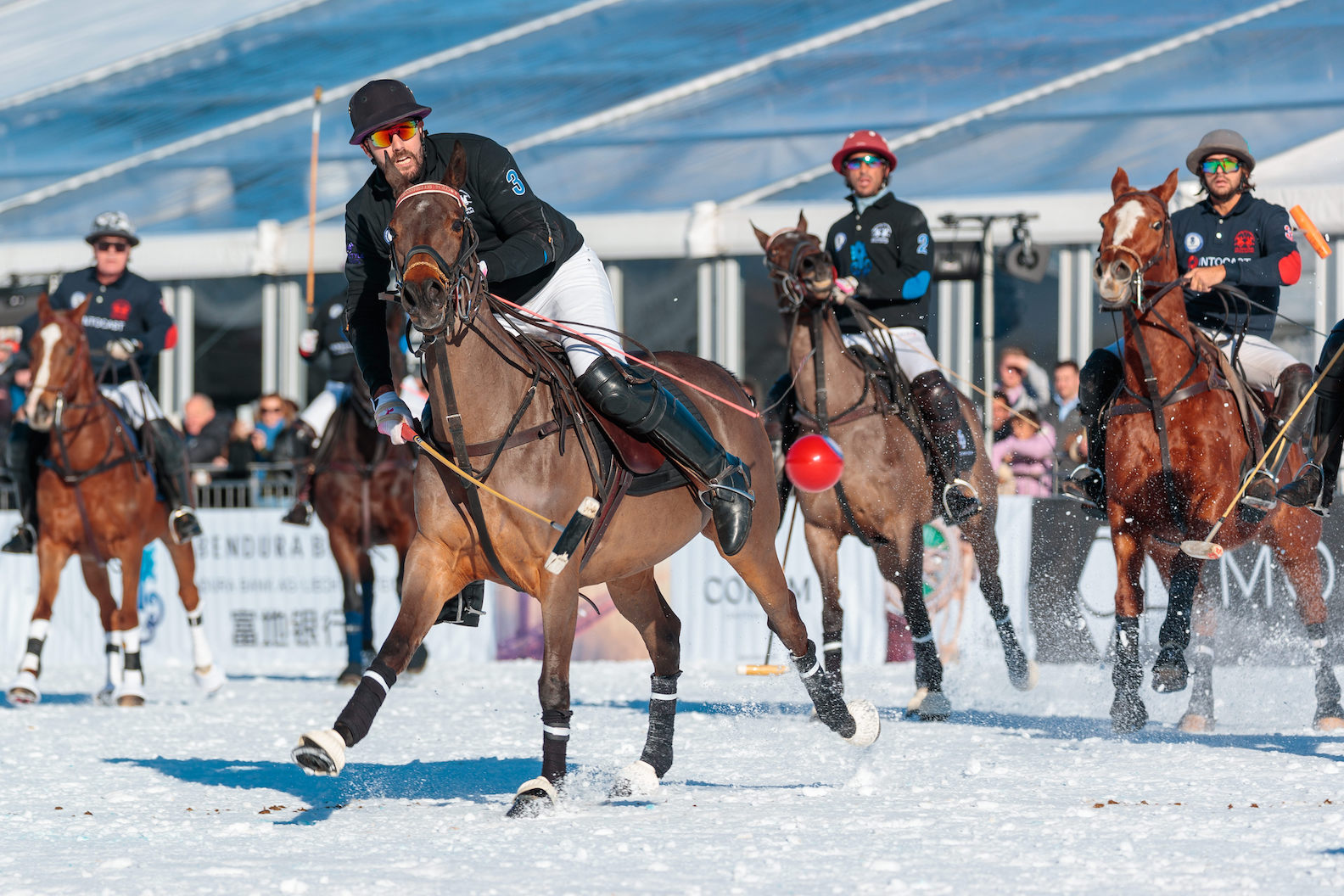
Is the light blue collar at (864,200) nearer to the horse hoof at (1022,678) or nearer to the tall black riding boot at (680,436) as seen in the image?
the horse hoof at (1022,678)

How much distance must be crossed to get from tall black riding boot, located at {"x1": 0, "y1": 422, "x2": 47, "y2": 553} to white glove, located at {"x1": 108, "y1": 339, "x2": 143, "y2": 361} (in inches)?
31.3

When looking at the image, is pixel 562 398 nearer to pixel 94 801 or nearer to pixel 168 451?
pixel 94 801

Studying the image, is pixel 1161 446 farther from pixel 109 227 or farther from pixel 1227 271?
pixel 109 227

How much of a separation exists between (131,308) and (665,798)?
726 cm

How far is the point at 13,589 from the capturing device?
1634 centimetres

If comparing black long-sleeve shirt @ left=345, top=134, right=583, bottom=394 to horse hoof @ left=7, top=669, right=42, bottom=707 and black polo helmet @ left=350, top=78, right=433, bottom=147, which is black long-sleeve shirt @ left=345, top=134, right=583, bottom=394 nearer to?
black polo helmet @ left=350, top=78, right=433, bottom=147

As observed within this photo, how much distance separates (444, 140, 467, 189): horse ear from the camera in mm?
6324

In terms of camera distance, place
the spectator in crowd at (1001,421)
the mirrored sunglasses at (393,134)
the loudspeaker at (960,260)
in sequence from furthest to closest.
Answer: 1. the loudspeaker at (960,260)
2. the spectator in crowd at (1001,421)
3. the mirrored sunglasses at (393,134)

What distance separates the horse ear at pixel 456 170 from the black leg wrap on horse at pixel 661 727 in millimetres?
2298

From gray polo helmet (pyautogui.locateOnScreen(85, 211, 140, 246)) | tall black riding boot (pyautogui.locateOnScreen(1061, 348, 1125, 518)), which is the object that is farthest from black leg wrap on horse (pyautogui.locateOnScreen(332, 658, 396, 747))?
gray polo helmet (pyautogui.locateOnScreen(85, 211, 140, 246))

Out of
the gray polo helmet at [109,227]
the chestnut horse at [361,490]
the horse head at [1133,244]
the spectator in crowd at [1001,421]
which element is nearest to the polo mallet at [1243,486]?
the horse head at [1133,244]

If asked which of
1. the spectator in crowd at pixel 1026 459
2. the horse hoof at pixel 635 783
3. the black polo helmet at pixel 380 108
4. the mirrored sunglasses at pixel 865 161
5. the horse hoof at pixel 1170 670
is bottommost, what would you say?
the horse hoof at pixel 635 783

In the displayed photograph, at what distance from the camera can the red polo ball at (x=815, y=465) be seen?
8.26m

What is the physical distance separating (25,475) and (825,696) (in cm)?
727
